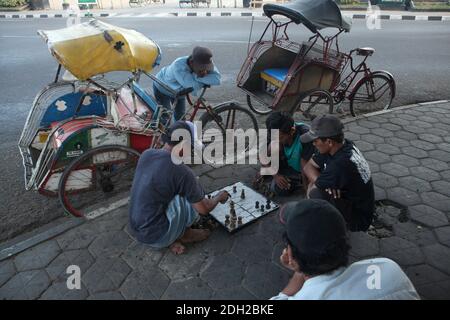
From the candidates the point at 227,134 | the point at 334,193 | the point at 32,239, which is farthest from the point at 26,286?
the point at 227,134

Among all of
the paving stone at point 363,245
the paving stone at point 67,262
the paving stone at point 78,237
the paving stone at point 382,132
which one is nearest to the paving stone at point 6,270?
the paving stone at point 67,262

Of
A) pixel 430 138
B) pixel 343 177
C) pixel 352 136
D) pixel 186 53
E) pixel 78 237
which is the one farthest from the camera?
pixel 186 53

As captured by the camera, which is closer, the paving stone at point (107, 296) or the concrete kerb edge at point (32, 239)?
the paving stone at point (107, 296)

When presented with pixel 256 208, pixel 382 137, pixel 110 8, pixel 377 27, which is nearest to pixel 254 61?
pixel 382 137

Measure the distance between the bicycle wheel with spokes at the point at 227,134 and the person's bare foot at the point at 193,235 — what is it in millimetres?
1574

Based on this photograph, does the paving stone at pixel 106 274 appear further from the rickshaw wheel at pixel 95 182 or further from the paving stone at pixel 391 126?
the paving stone at pixel 391 126

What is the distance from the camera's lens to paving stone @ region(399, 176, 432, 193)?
4.17 meters

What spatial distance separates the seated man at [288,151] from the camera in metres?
3.65

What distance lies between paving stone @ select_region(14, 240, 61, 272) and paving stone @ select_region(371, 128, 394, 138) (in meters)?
4.66

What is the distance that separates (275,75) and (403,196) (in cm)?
289

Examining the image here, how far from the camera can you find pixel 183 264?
3.22m

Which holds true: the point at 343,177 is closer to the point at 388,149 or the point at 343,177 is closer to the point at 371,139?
the point at 388,149

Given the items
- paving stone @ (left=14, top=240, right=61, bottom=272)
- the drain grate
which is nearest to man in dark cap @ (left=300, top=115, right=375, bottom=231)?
the drain grate
